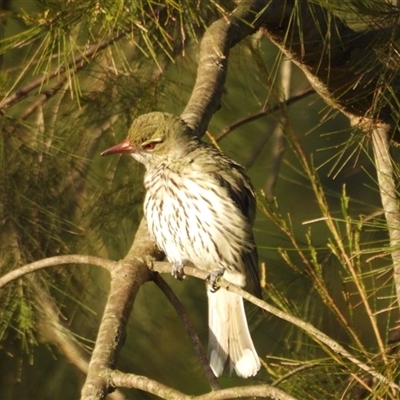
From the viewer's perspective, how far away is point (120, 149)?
2910mm

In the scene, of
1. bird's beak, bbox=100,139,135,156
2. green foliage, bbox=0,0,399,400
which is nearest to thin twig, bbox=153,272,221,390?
green foliage, bbox=0,0,399,400

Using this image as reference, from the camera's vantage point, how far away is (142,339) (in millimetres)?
4445

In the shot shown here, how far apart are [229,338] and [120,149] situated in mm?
675

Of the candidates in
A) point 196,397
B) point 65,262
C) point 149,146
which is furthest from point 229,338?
point 196,397

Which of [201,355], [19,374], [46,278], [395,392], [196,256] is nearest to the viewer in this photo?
[395,392]

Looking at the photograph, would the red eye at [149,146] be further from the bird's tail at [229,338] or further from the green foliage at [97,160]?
the bird's tail at [229,338]

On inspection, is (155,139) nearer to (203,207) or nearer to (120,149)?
(120,149)

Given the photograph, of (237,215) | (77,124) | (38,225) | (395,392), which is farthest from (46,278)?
(395,392)

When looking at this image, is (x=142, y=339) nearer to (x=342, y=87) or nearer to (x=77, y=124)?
(x=77, y=124)

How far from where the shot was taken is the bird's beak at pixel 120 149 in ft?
9.44

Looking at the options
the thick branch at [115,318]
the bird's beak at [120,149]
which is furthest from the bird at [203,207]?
the thick branch at [115,318]

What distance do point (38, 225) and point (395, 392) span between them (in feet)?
5.31

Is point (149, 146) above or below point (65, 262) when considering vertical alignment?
above

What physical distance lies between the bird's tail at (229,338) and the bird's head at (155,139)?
457mm
